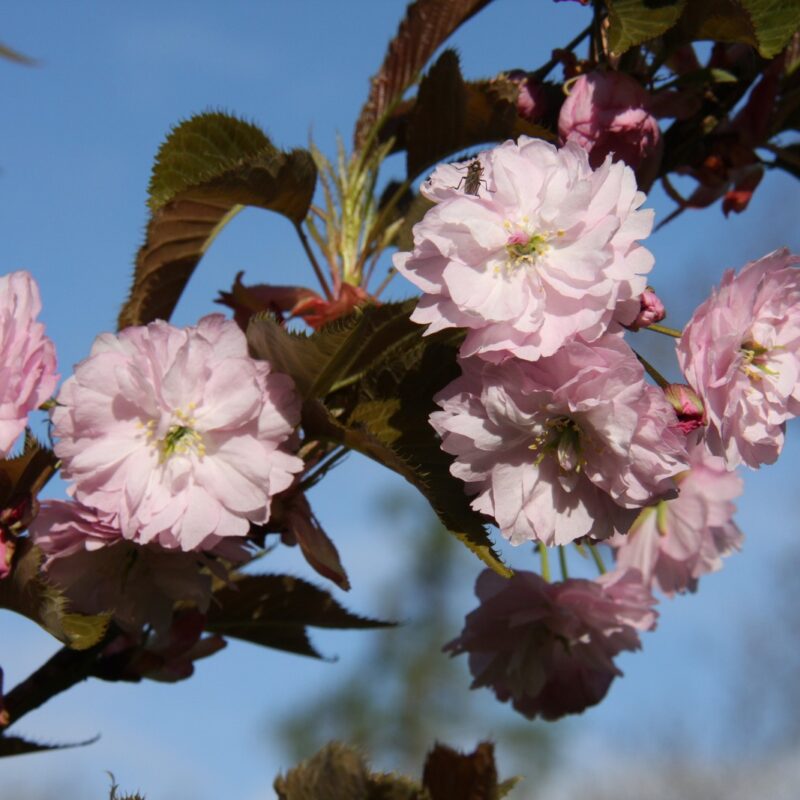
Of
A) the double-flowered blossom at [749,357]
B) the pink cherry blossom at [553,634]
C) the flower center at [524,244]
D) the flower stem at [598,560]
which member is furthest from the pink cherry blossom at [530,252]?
the flower stem at [598,560]

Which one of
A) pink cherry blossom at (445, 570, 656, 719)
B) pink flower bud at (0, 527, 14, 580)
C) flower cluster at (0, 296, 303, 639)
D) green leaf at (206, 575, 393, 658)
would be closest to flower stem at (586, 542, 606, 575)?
pink cherry blossom at (445, 570, 656, 719)

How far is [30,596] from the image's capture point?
0.83 metres

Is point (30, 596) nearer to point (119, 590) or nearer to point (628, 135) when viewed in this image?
point (119, 590)

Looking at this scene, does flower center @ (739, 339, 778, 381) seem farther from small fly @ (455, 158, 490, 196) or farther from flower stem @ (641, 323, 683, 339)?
small fly @ (455, 158, 490, 196)

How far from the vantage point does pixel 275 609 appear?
1095mm

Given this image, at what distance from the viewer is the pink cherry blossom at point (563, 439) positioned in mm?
811

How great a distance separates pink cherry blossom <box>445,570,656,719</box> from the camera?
1.25 m

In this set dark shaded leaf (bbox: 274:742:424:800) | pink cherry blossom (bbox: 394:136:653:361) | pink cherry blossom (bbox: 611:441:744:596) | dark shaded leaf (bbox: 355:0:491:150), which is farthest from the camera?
pink cherry blossom (bbox: 611:441:744:596)

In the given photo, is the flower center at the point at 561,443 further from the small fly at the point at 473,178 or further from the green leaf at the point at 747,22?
the green leaf at the point at 747,22

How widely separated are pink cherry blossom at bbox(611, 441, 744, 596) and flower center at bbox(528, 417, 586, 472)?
61cm

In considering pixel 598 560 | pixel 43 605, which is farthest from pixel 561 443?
pixel 598 560

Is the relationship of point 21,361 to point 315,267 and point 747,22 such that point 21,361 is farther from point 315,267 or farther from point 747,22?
point 747,22

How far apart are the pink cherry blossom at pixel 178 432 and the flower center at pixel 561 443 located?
0.18 m

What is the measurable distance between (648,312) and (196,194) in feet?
1.24
